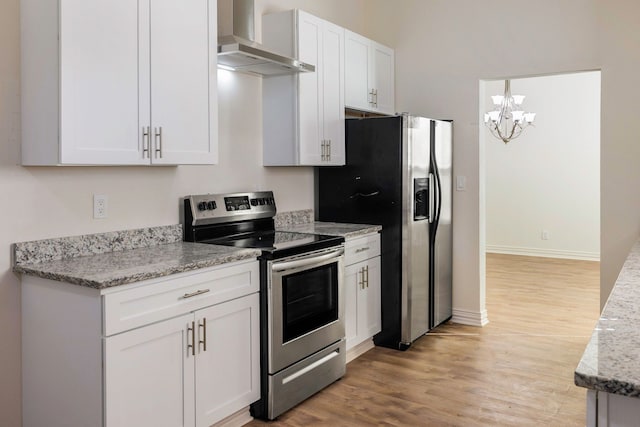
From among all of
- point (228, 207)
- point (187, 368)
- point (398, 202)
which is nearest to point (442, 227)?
point (398, 202)

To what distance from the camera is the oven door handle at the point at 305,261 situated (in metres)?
2.87

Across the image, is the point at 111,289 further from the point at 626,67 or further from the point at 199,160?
the point at 626,67

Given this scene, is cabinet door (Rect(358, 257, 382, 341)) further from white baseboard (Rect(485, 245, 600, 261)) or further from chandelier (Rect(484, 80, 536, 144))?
white baseboard (Rect(485, 245, 600, 261))

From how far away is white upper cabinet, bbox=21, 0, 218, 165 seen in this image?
2219 millimetres

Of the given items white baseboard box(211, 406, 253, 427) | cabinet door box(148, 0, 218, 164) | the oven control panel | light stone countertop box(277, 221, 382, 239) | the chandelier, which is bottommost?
white baseboard box(211, 406, 253, 427)

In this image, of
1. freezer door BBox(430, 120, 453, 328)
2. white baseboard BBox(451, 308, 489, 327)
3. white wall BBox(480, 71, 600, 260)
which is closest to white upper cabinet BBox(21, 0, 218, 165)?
freezer door BBox(430, 120, 453, 328)

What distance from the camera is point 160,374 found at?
7.61 feet

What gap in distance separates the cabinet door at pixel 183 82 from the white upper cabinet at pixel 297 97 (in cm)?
85

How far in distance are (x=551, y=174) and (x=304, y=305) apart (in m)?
5.89

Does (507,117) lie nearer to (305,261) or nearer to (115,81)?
(305,261)

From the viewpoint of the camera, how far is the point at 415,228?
4.06 m

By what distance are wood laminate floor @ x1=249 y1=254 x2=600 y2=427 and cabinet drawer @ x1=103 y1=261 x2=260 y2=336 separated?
0.75 m

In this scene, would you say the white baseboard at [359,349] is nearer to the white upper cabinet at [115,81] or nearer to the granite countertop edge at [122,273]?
the granite countertop edge at [122,273]

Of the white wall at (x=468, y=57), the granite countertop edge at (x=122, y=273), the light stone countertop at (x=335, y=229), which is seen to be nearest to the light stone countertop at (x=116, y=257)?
the granite countertop edge at (x=122, y=273)
